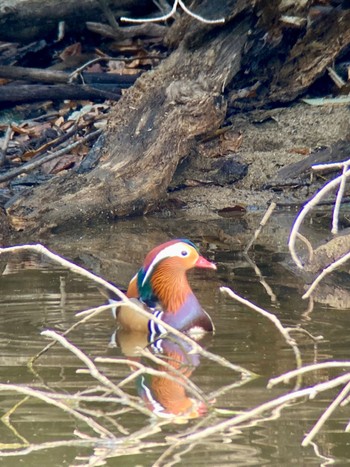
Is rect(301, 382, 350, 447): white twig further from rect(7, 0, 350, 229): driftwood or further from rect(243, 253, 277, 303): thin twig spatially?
rect(7, 0, 350, 229): driftwood

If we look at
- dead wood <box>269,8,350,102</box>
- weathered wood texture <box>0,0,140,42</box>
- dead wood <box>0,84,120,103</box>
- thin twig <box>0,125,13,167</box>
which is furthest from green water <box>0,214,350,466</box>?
weathered wood texture <box>0,0,140,42</box>

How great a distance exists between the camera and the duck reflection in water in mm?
4520

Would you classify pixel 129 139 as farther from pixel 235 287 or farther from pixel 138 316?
pixel 138 316

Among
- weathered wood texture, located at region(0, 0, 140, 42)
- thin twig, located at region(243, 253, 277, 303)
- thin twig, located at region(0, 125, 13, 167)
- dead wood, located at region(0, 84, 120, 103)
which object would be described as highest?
weathered wood texture, located at region(0, 0, 140, 42)

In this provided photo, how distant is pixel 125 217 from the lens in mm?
9680

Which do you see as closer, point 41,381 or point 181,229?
point 41,381

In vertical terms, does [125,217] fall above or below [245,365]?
above

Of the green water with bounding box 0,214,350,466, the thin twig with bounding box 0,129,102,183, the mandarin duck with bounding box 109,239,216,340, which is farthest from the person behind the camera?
the thin twig with bounding box 0,129,102,183

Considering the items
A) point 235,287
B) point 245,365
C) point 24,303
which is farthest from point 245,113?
point 245,365

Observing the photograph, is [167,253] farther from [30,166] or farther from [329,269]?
[30,166]

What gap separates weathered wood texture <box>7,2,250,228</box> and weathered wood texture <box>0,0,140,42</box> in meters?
1.97

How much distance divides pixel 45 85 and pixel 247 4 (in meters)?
2.76

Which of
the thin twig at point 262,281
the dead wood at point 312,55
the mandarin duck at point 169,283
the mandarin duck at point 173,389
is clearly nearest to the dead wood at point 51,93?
the dead wood at point 312,55

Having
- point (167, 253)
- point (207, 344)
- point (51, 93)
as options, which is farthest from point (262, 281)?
point (51, 93)
